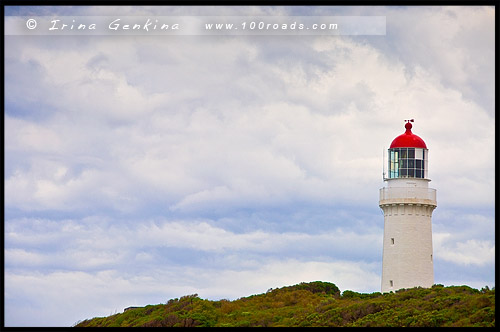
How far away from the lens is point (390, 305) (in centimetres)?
2791

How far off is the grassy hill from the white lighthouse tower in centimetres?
139

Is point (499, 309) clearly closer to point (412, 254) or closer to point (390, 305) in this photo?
point (390, 305)

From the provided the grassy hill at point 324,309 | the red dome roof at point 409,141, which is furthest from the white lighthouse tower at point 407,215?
the grassy hill at point 324,309

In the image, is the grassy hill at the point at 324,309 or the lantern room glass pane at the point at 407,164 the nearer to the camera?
the grassy hill at the point at 324,309

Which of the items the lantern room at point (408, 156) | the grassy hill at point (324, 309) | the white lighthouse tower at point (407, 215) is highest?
the lantern room at point (408, 156)

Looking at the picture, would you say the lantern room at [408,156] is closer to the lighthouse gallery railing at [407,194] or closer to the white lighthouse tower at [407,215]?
the white lighthouse tower at [407,215]

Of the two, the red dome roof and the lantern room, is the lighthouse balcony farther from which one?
the red dome roof

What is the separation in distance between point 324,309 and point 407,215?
654 centimetres

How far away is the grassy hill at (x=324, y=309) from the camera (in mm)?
25156

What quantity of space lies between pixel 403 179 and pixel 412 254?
3.05m

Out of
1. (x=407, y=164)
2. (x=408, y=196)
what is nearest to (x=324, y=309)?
(x=408, y=196)
